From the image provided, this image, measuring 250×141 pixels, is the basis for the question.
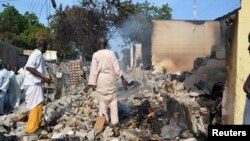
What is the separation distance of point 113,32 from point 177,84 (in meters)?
17.0

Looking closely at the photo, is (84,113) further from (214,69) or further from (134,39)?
(134,39)

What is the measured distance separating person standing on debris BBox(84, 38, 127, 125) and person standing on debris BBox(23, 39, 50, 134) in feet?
2.92

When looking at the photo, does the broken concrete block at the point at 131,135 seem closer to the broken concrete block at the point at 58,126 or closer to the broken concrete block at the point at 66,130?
the broken concrete block at the point at 66,130

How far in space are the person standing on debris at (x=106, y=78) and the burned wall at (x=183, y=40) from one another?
514 inches

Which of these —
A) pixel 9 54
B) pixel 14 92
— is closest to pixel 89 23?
pixel 9 54

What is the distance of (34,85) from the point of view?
777 centimetres

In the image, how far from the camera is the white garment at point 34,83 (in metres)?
7.69

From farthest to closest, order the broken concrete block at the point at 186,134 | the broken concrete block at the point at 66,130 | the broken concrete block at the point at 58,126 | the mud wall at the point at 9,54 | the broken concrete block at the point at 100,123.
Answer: the mud wall at the point at 9,54 → the broken concrete block at the point at 58,126 → the broken concrete block at the point at 66,130 → the broken concrete block at the point at 100,123 → the broken concrete block at the point at 186,134

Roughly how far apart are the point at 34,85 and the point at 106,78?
1232mm

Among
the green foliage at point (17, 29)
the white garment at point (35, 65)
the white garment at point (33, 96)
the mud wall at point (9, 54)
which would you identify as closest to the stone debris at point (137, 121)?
the white garment at point (33, 96)

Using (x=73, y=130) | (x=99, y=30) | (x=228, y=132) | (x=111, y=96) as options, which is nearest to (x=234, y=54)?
(x=228, y=132)

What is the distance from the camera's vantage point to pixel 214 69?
42.4ft

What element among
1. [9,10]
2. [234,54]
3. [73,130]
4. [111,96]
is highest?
[9,10]

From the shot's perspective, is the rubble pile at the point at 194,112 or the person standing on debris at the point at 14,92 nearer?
the rubble pile at the point at 194,112
